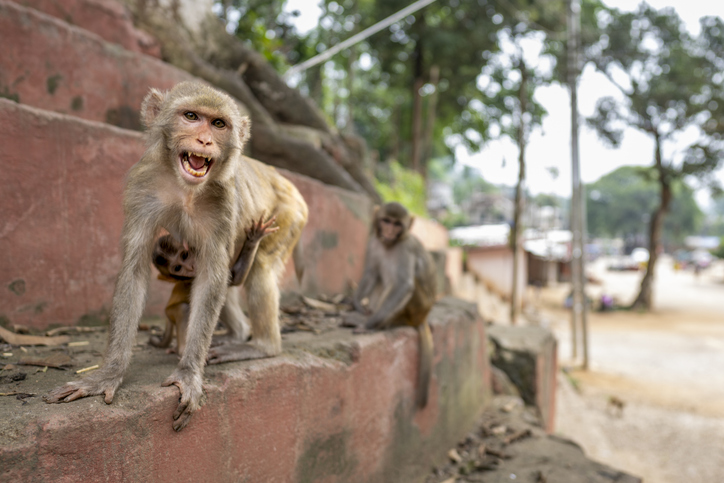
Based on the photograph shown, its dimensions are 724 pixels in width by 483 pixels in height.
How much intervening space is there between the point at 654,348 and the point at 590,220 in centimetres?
5724

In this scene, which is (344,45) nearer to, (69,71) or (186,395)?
(69,71)

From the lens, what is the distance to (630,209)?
211ft

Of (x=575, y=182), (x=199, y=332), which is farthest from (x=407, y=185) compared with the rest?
(x=199, y=332)

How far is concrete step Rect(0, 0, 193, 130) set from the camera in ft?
10.4

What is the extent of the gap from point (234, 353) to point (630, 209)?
232 feet

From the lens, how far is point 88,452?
1.65 m

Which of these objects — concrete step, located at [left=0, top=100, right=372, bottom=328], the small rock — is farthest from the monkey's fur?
the small rock

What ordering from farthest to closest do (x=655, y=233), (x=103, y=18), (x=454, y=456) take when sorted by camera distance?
(x=655, y=233) → (x=103, y=18) → (x=454, y=456)

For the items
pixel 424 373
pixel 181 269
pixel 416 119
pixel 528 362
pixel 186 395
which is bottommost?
pixel 528 362

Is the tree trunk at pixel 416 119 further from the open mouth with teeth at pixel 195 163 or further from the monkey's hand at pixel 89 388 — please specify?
the monkey's hand at pixel 89 388

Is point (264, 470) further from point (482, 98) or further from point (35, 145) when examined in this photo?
point (482, 98)

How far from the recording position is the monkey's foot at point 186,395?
6.20ft

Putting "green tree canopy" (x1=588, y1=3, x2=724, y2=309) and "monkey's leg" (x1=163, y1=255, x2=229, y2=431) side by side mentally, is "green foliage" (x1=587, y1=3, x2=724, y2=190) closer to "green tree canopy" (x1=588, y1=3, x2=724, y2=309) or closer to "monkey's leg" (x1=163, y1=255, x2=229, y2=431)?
"green tree canopy" (x1=588, y1=3, x2=724, y2=309)

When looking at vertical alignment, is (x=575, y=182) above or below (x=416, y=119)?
below
